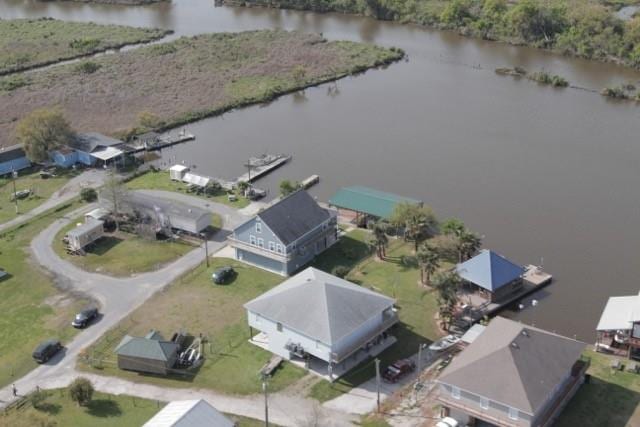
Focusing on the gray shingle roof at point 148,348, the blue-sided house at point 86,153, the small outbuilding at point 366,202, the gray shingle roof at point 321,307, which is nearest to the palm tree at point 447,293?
the gray shingle roof at point 321,307

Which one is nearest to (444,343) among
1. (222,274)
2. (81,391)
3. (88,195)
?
(222,274)

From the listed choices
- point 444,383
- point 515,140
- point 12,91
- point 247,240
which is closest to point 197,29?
point 12,91

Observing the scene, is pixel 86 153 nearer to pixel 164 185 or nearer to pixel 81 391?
pixel 164 185

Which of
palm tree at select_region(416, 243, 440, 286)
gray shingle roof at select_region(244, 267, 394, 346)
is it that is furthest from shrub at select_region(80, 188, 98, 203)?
palm tree at select_region(416, 243, 440, 286)

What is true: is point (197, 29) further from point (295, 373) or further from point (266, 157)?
point (295, 373)

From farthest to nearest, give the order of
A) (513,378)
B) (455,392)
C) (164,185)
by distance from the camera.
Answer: (164,185) < (455,392) < (513,378)

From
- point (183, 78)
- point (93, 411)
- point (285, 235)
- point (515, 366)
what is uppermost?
point (183, 78)
